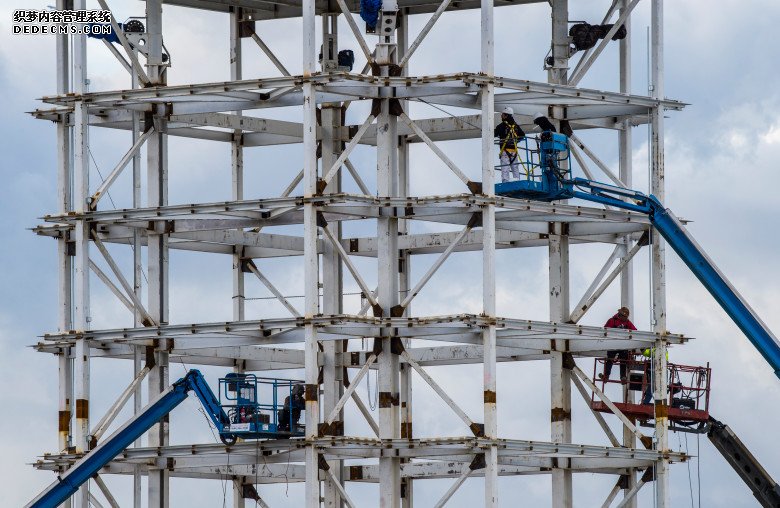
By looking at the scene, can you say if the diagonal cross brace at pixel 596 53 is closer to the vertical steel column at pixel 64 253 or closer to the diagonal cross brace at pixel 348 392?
the diagonal cross brace at pixel 348 392

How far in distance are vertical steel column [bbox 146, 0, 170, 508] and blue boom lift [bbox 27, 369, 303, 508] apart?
239 centimetres

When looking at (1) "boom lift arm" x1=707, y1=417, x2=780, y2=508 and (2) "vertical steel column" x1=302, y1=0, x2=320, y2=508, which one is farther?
(1) "boom lift arm" x1=707, y1=417, x2=780, y2=508

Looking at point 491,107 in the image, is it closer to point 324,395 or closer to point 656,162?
point 656,162

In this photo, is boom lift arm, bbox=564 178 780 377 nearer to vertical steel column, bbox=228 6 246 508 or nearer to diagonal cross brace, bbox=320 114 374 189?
diagonal cross brace, bbox=320 114 374 189

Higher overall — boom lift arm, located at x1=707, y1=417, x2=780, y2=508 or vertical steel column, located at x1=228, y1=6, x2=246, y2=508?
vertical steel column, located at x1=228, y1=6, x2=246, y2=508

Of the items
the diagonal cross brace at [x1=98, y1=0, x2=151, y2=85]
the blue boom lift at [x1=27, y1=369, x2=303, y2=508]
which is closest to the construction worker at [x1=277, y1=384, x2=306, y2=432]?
the blue boom lift at [x1=27, y1=369, x2=303, y2=508]

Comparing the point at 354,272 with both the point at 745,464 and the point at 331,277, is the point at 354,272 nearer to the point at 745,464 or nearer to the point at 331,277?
the point at 331,277

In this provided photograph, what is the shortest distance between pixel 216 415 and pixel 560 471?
1169 centimetres

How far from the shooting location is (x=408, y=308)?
6469cm

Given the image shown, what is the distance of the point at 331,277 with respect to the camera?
222 feet

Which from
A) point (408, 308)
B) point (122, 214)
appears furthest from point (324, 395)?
point (122, 214)

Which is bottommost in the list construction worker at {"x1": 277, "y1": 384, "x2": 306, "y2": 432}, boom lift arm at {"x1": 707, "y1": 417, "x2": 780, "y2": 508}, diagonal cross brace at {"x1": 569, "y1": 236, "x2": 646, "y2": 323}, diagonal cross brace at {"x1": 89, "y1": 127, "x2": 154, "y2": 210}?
boom lift arm at {"x1": 707, "y1": 417, "x2": 780, "y2": 508}

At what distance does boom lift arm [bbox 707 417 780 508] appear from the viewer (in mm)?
68375

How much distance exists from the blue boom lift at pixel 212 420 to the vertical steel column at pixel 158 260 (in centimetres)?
239
